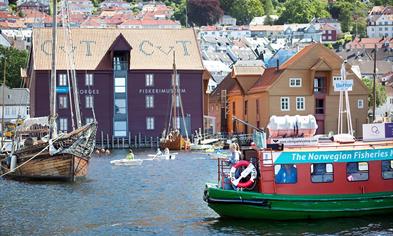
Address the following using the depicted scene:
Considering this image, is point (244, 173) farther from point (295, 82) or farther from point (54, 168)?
point (295, 82)

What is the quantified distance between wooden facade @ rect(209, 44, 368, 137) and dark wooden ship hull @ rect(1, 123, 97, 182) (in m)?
44.7

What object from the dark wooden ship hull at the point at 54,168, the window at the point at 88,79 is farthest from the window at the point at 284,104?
the dark wooden ship hull at the point at 54,168

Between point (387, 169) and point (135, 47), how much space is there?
7289 cm

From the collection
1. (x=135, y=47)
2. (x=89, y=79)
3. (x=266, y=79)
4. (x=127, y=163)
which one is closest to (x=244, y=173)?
(x=127, y=163)

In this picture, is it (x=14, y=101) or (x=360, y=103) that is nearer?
(x=360, y=103)

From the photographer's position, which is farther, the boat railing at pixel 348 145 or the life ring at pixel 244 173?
the boat railing at pixel 348 145

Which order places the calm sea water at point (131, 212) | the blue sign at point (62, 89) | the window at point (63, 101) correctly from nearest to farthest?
the calm sea water at point (131, 212), the window at point (63, 101), the blue sign at point (62, 89)

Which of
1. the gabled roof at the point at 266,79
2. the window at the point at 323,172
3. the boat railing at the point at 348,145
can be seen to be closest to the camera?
the window at the point at 323,172

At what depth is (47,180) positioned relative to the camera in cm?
5953

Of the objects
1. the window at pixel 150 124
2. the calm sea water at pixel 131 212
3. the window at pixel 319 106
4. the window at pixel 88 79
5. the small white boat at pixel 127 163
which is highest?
the window at pixel 88 79

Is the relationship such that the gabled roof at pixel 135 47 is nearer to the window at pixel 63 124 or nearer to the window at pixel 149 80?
the window at pixel 149 80

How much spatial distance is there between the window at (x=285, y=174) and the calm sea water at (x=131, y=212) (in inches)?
65.2

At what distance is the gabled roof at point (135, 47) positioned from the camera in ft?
351

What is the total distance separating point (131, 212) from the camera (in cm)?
4391
